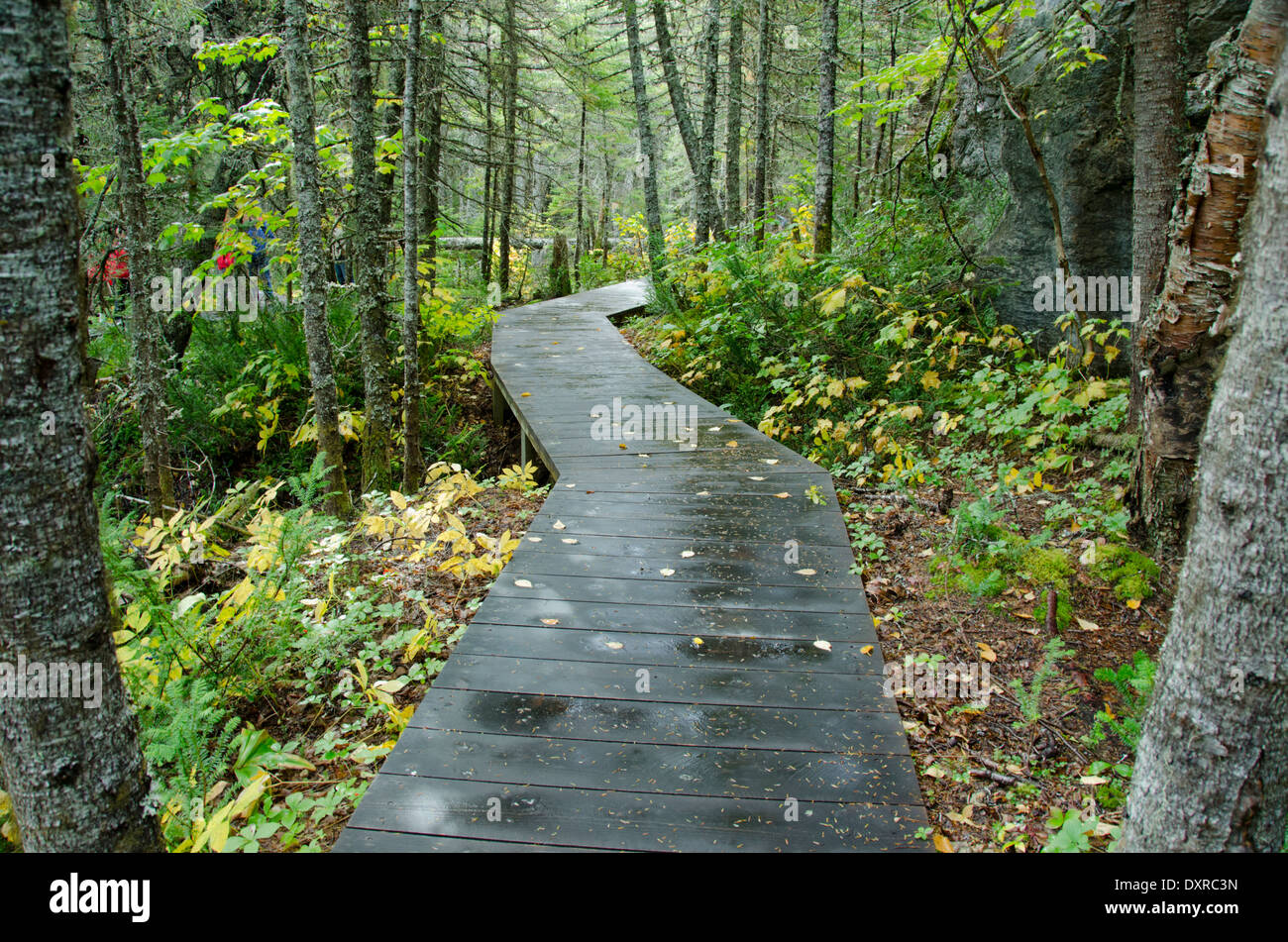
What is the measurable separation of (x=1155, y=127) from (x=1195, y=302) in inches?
57.2

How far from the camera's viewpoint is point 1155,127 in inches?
169

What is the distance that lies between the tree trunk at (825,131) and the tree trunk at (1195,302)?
225 inches

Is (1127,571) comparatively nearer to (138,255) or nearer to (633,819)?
(633,819)

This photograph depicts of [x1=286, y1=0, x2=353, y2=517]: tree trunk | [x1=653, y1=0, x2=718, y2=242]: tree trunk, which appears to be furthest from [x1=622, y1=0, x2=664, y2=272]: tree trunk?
[x1=286, y1=0, x2=353, y2=517]: tree trunk

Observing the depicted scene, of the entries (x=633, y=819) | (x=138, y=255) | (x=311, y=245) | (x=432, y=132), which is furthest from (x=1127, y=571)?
(x=432, y=132)

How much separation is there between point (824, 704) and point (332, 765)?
7.24 ft

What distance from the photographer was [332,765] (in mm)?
3221

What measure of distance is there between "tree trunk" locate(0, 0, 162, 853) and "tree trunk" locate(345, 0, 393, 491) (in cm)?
516

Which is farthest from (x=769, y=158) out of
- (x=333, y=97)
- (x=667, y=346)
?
(x=333, y=97)

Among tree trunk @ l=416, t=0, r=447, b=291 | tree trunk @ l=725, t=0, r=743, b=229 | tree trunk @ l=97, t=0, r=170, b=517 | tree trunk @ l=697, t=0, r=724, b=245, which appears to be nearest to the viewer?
tree trunk @ l=97, t=0, r=170, b=517

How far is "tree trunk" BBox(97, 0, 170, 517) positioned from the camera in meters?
5.60

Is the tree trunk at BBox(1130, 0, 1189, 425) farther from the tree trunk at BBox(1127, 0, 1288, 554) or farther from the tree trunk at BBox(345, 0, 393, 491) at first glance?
the tree trunk at BBox(345, 0, 393, 491)
